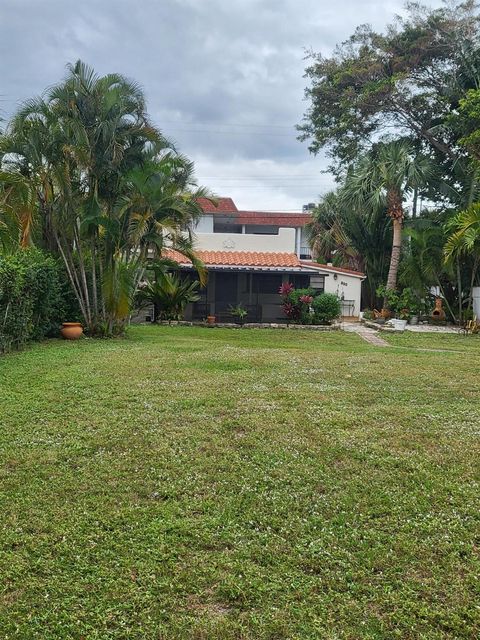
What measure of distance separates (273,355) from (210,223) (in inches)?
973

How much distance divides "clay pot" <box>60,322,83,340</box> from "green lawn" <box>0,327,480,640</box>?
577 cm

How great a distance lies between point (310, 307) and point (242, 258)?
4190 mm

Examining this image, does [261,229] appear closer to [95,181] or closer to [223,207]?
[223,207]

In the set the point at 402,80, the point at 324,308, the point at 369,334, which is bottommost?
the point at 369,334

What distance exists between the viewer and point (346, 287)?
904 inches

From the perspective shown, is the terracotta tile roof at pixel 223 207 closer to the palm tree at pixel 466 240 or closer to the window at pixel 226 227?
the window at pixel 226 227

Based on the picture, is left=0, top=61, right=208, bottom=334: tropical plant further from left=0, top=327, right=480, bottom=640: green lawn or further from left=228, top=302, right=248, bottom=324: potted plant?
left=0, top=327, right=480, bottom=640: green lawn

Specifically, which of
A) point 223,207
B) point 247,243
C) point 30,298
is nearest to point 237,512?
point 30,298

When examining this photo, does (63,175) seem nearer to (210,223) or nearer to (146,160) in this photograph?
(146,160)

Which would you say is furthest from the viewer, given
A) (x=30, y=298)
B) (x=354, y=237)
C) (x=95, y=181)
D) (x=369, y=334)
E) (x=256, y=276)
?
(x=354, y=237)

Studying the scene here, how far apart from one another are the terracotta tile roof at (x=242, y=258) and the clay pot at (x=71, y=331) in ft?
23.4

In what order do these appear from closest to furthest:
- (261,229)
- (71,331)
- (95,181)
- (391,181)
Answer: (95,181)
(71,331)
(391,181)
(261,229)

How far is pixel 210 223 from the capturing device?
33531mm

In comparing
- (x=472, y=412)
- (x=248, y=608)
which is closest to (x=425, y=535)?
(x=248, y=608)
